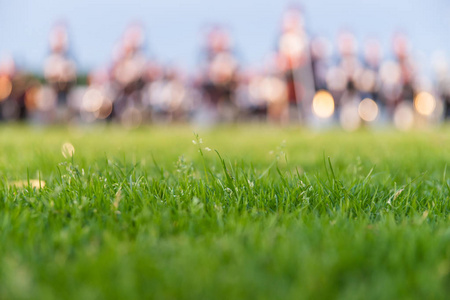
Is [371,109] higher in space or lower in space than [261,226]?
lower

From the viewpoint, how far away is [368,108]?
20047mm

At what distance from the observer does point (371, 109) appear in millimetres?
19984

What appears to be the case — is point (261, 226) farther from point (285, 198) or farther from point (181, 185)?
point (181, 185)

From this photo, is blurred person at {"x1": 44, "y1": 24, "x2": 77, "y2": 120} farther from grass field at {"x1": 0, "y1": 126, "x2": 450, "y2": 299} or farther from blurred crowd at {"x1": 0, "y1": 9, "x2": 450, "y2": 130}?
grass field at {"x1": 0, "y1": 126, "x2": 450, "y2": 299}

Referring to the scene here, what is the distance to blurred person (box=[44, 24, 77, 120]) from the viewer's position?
14.5 m

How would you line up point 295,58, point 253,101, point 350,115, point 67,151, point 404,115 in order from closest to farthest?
point 67,151
point 295,58
point 350,115
point 404,115
point 253,101

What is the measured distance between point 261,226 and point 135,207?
477mm

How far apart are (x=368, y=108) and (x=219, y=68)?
21.1ft

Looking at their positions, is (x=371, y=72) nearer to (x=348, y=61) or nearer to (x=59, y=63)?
(x=348, y=61)

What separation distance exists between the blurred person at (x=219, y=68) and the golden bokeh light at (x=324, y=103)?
5659 millimetres

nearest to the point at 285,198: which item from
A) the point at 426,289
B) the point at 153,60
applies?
the point at 426,289

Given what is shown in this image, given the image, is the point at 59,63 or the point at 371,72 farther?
the point at 371,72

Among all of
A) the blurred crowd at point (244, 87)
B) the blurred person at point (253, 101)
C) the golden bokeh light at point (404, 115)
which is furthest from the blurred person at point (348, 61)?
the blurred person at point (253, 101)

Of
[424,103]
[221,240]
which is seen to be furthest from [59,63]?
[424,103]
